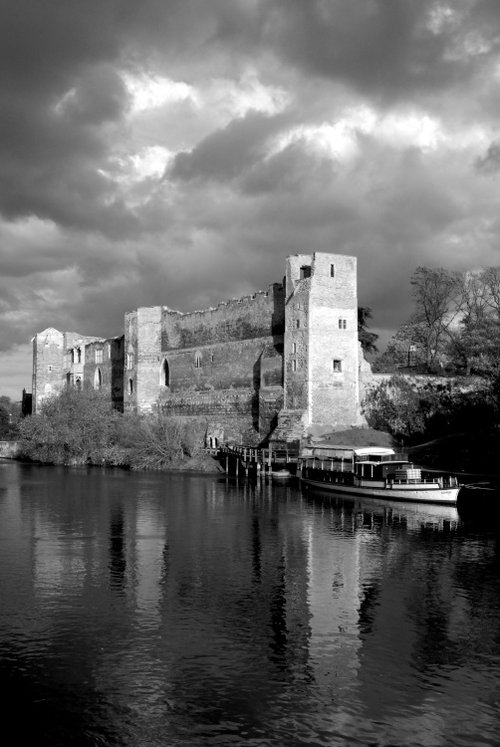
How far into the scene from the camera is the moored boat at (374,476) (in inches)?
1230

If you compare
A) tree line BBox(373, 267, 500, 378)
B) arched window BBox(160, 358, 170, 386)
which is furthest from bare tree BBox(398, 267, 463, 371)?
arched window BBox(160, 358, 170, 386)

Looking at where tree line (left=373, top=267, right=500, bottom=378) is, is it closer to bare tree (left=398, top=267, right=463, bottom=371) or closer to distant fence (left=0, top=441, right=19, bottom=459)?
bare tree (left=398, top=267, right=463, bottom=371)

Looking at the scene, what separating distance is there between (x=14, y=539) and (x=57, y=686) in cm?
1207

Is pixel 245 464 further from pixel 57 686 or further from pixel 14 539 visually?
pixel 57 686

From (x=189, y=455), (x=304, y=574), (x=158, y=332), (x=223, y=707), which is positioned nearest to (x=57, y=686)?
(x=223, y=707)

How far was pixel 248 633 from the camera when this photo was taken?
13680mm

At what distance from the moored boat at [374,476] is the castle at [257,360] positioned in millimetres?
4987

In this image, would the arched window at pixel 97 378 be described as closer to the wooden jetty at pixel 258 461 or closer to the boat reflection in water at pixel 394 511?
the wooden jetty at pixel 258 461

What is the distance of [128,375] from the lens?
202ft

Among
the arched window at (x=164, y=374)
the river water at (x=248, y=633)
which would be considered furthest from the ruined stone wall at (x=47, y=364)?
the river water at (x=248, y=633)

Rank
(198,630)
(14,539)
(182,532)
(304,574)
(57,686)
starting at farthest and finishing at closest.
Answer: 1. (182,532)
2. (14,539)
3. (304,574)
4. (198,630)
5. (57,686)

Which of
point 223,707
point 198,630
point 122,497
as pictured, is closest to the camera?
point 223,707

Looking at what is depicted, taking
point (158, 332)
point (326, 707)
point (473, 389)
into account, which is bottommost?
point (326, 707)

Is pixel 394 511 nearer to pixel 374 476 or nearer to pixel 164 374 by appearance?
pixel 374 476
